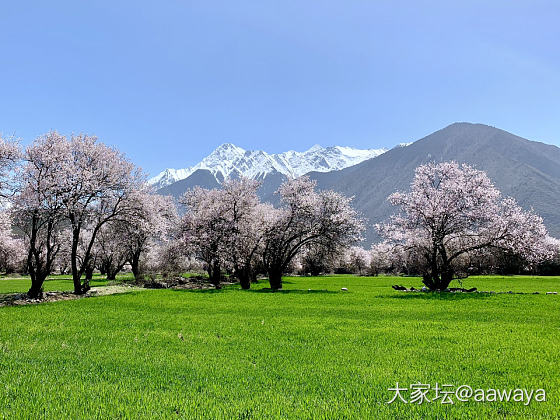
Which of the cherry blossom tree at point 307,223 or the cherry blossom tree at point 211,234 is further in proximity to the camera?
the cherry blossom tree at point 211,234

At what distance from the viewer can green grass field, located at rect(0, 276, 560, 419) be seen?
6.19m

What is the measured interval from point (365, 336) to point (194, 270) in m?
94.0

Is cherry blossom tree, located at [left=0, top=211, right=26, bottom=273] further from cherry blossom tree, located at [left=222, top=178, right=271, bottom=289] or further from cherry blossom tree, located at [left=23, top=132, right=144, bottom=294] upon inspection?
cherry blossom tree, located at [left=222, top=178, right=271, bottom=289]

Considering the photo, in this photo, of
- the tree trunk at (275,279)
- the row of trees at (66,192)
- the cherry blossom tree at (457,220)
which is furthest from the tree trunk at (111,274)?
the cherry blossom tree at (457,220)

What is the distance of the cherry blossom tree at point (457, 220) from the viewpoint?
32.1m

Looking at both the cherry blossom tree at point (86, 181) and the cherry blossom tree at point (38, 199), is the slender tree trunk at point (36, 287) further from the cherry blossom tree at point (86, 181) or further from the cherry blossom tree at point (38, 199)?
the cherry blossom tree at point (86, 181)

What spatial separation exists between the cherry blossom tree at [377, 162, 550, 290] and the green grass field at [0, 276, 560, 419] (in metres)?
19.8

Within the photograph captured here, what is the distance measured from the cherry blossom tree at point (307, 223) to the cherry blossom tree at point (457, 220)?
4139 millimetres

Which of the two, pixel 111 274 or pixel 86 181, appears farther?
pixel 111 274

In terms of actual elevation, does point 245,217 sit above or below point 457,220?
above

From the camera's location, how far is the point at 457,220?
33.8m

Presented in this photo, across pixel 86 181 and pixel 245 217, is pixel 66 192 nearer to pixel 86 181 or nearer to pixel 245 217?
pixel 86 181

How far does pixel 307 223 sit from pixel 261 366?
3255cm

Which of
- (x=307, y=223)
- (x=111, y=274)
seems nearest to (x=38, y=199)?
(x=307, y=223)
